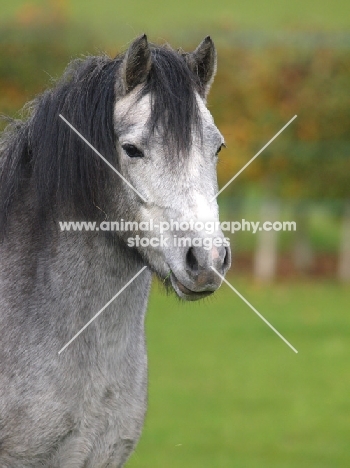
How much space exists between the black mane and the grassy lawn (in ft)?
7.89

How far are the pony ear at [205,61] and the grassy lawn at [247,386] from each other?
2.30 meters

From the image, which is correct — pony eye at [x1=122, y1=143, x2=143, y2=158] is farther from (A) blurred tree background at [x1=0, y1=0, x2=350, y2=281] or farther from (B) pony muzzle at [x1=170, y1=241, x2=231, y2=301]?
(A) blurred tree background at [x1=0, y1=0, x2=350, y2=281]

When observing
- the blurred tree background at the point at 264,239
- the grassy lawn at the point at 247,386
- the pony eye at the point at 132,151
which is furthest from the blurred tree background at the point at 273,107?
the pony eye at the point at 132,151

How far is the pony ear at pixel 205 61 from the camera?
5258 millimetres

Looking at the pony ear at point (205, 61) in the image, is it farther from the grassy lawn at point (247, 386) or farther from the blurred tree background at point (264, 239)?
the blurred tree background at point (264, 239)

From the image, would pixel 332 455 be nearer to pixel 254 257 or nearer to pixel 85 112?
pixel 85 112

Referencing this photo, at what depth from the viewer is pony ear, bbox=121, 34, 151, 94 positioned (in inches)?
191

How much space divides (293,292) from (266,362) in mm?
7592

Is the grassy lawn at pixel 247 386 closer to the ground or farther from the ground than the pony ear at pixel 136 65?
closer to the ground

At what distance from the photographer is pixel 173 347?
52.2 ft

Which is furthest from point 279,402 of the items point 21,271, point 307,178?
point 307,178

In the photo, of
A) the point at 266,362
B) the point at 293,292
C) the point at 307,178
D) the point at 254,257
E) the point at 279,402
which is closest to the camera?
the point at 279,402

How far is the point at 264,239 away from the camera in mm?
24516

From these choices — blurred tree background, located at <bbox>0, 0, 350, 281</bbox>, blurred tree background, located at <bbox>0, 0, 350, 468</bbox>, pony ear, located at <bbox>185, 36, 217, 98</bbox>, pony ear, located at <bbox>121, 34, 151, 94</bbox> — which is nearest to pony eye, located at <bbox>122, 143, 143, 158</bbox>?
pony ear, located at <bbox>121, 34, 151, 94</bbox>
